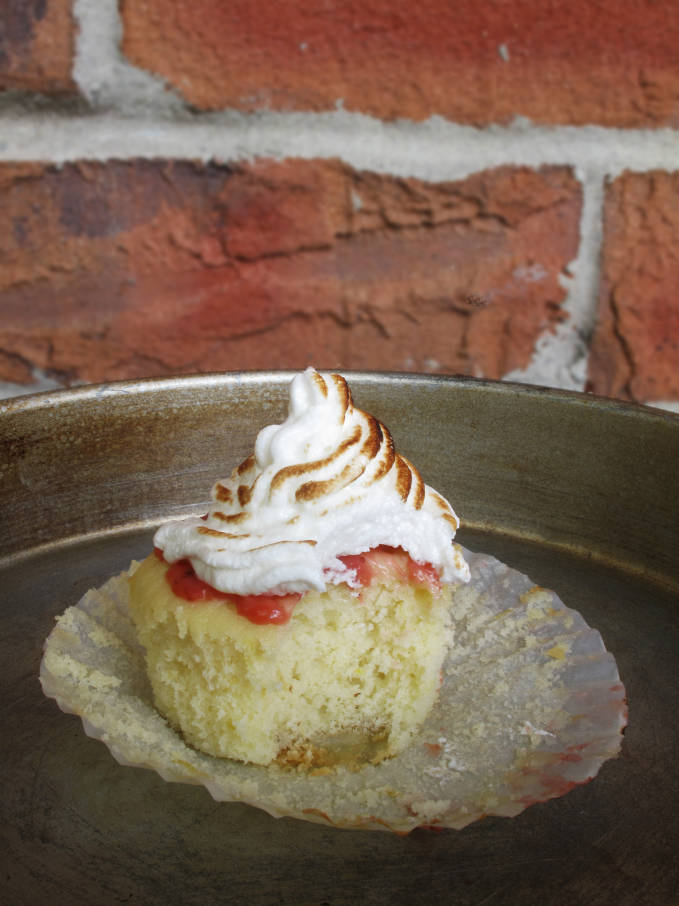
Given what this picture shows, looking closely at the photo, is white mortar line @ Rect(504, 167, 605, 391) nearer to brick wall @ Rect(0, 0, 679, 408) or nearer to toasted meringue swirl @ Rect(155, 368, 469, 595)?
brick wall @ Rect(0, 0, 679, 408)

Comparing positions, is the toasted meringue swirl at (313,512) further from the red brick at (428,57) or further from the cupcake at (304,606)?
the red brick at (428,57)

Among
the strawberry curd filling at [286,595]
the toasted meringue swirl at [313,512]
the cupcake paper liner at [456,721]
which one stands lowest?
the cupcake paper liner at [456,721]

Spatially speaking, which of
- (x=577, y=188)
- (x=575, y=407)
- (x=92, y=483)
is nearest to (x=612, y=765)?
(x=575, y=407)

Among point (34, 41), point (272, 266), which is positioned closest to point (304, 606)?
point (272, 266)

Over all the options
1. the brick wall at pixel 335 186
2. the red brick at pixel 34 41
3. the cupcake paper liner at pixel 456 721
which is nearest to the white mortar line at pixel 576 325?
the brick wall at pixel 335 186

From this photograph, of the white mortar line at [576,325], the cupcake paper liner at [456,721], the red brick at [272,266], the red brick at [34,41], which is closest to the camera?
the cupcake paper liner at [456,721]

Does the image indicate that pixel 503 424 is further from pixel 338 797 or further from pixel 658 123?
pixel 658 123
